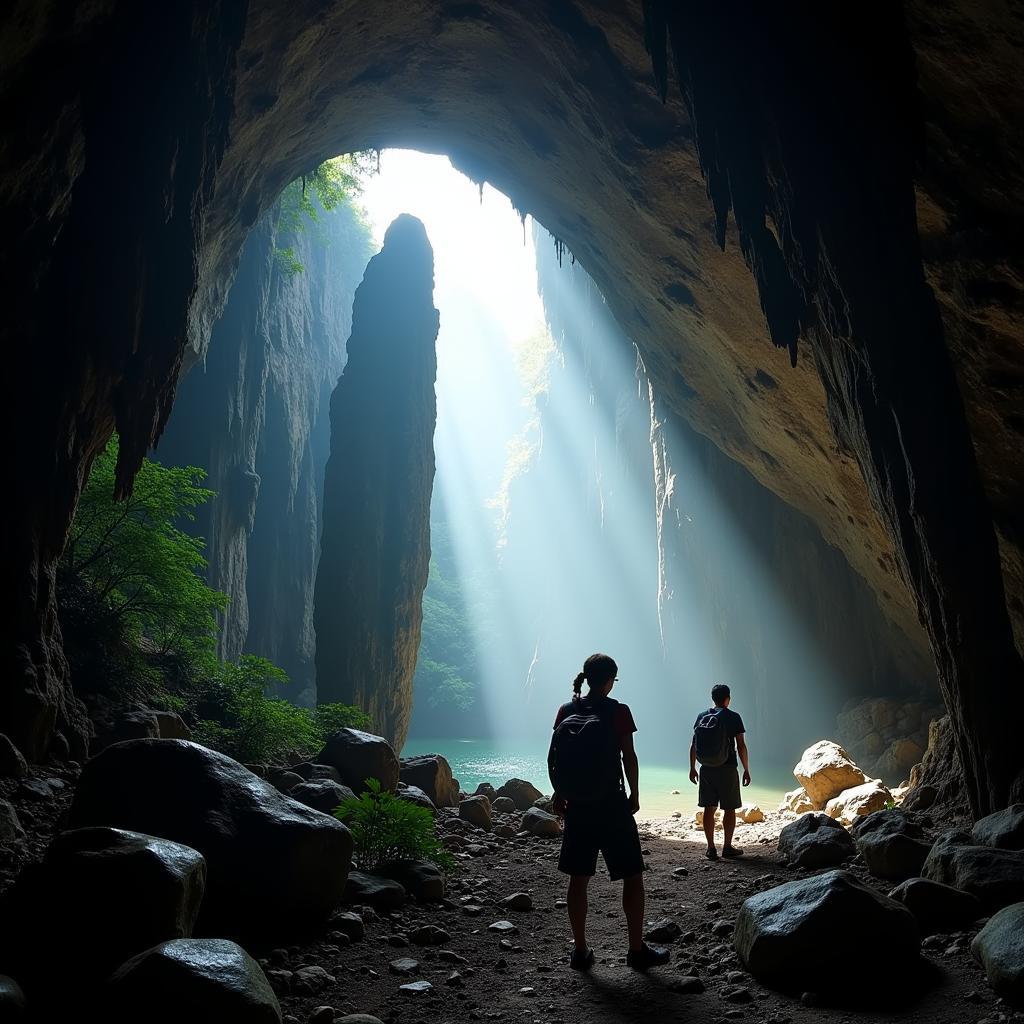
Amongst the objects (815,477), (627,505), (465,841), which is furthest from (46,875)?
(627,505)

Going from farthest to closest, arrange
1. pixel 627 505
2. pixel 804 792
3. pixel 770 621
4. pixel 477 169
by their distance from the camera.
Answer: pixel 627 505 → pixel 770 621 → pixel 477 169 → pixel 804 792

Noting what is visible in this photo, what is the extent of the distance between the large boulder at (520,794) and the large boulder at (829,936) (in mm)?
7635

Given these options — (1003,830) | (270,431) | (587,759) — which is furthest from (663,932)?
(270,431)

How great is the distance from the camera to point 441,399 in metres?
103

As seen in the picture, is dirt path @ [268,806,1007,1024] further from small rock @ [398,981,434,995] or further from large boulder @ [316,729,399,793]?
large boulder @ [316,729,399,793]

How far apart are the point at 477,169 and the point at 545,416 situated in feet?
161

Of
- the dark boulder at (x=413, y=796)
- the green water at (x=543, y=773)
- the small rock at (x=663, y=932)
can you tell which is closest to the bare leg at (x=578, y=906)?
the small rock at (x=663, y=932)

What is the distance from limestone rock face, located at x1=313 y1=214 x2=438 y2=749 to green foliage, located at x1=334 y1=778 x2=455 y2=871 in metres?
11.5

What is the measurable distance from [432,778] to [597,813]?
5.99m

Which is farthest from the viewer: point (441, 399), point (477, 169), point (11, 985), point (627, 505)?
point (441, 399)

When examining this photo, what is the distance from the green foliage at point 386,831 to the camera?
5480 mm

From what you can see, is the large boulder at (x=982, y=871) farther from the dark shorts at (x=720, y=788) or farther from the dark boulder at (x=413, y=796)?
the dark boulder at (x=413, y=796)

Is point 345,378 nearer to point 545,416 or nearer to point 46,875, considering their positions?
point 46,875

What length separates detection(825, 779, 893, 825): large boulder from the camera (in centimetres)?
864
